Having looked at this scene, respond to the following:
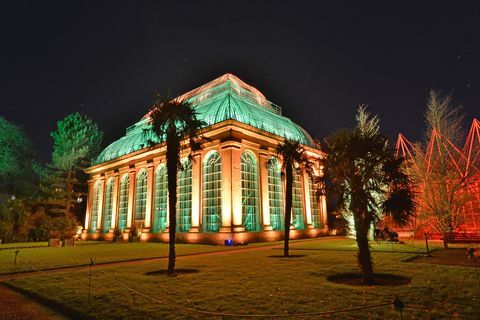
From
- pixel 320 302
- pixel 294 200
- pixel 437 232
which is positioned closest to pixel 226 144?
pixel 294 200

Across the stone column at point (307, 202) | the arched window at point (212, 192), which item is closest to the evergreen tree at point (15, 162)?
the arched window at point (212, 192)

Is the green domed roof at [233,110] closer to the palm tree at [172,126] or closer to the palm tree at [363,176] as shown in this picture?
the palm tree at [172,126]

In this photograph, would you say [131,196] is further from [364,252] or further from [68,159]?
[364,252]

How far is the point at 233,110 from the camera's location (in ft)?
120

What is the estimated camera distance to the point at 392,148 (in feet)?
37.3

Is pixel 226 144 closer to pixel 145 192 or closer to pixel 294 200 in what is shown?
pixel 294 200

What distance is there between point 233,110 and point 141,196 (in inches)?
833

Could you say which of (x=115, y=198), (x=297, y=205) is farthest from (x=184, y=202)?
(x=115, y=198)

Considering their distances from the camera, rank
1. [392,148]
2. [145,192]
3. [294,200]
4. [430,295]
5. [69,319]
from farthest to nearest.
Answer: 1. [145,192]
2. [294,200]
3. [392,148]
4. [430,295]
5. [69,319]

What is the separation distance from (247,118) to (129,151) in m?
23.1

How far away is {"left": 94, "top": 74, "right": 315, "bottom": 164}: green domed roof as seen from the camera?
122ft

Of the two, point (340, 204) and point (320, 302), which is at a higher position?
point (340, 204)

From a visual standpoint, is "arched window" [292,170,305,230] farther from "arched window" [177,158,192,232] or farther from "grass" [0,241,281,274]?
"grass" [0,241,281,274]

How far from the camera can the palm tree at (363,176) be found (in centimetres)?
1078
